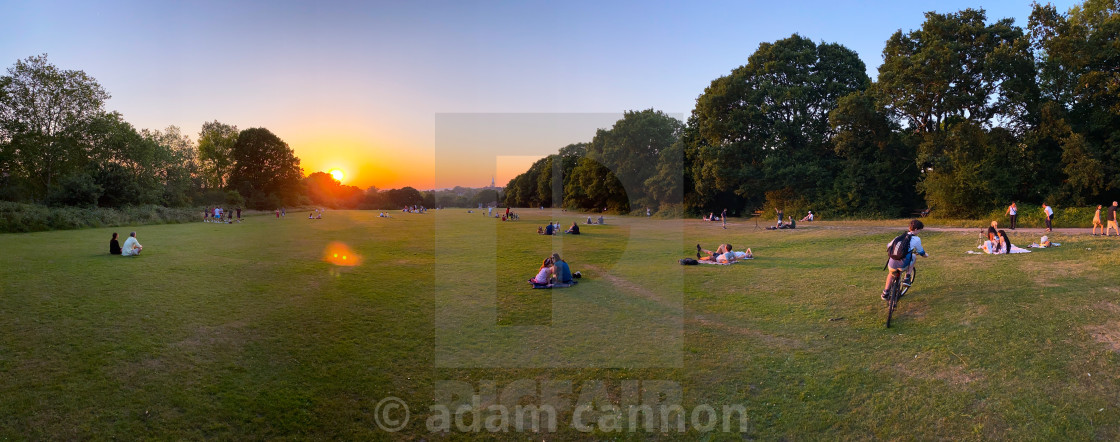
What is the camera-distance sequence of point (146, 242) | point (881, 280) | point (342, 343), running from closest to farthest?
1. point (342, 343)
2. point (881, 280)
3. point (146, 242)

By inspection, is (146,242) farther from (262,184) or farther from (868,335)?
(262,184)

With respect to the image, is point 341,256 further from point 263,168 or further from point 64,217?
point 263,168

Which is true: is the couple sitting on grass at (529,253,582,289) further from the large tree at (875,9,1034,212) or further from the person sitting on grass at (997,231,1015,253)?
the large tree at (875,9,1034,212)

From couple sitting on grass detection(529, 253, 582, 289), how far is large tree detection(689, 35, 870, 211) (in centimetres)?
3338

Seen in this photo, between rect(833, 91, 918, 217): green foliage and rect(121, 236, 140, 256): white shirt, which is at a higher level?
rect(833, 91, 918, 217): green foliage

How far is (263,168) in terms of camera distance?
88.6m

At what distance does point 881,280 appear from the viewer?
1362cm

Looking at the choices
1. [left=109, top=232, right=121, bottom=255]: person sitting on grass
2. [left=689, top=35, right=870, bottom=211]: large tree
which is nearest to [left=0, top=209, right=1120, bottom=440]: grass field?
[left=109, top=232, right=121, bottom=255]: person sitting on grass

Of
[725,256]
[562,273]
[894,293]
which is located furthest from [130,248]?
[894,293]

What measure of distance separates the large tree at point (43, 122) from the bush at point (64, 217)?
7767 millimetres

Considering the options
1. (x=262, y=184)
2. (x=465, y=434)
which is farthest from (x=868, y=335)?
(x=262, y=184)

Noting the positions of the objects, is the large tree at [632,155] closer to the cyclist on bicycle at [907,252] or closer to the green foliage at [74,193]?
the cyclist on bicycle at [907,252]

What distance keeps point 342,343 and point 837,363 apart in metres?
8.85

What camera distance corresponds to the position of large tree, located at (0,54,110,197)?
4209cm
